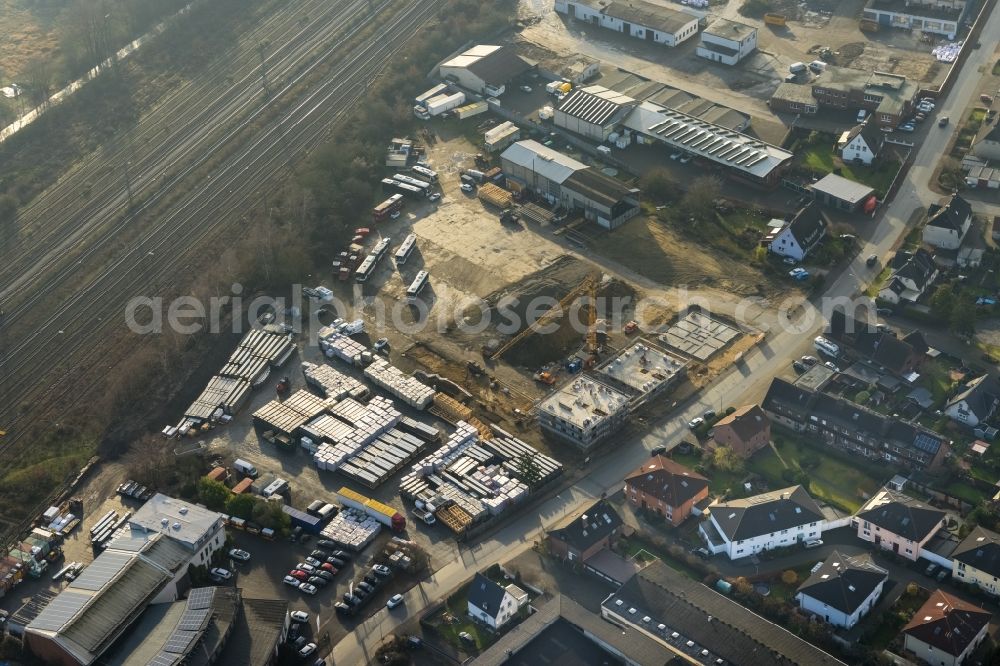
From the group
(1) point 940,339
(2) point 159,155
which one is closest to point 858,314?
(1) point 940,339

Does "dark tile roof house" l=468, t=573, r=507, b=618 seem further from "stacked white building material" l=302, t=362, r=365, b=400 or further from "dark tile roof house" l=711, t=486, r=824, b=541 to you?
"stacked white building material" l=302, t=362, r=365, b=400

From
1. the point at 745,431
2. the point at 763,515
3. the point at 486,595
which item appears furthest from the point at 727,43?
the point at 486,595

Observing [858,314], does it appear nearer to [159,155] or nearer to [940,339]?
[940,339]

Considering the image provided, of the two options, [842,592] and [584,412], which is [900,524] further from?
[584,412]

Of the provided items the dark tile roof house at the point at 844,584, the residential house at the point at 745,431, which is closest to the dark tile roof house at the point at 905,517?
the dark tile roof house at the point at 844,584

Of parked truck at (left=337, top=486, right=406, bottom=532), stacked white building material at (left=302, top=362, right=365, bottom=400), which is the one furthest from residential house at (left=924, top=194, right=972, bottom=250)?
parked truck at (left=337, top=486, right=406, bottom=532)

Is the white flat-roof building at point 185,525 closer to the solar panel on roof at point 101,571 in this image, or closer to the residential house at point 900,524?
the solar panel on roof at point 101,571
